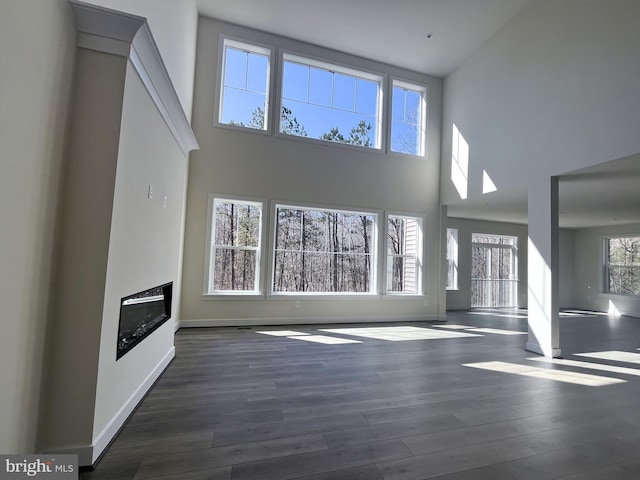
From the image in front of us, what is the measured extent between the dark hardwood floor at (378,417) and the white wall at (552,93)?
260cm

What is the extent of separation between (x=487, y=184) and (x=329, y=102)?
3.26 metres

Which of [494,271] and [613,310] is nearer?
[613,310]

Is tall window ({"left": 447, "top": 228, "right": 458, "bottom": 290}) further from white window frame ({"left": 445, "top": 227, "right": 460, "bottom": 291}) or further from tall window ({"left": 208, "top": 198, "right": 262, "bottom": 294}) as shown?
tall window ({"left": 208, "top": 198, "right": 262, "bottom": 294})

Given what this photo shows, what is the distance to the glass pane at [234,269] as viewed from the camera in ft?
17.0

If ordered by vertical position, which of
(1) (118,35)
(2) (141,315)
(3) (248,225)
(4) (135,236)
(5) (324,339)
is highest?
(1) (118,35)

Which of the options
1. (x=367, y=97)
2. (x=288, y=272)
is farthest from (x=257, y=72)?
(x=288, y=272)

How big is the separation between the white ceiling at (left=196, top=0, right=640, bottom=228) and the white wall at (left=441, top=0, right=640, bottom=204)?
0.34 meters

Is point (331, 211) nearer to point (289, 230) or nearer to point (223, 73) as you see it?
point (289, 230)

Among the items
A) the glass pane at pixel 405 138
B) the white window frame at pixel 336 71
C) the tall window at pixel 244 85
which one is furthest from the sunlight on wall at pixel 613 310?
the tall window at pixel 244 85

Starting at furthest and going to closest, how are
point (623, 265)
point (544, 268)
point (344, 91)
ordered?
point (623, 265)
point (344, 91)
point (544, 268)

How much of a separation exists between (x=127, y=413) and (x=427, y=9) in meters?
6.21

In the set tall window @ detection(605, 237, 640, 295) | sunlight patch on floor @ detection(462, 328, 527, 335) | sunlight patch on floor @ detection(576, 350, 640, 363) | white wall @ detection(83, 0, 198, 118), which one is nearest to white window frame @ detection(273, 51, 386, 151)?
white wall @ detection(83, 0, 198, 118)

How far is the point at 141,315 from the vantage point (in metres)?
2.44

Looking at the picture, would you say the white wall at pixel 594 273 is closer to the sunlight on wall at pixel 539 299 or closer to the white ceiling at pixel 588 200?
the white ceiling at pixel 588 200
